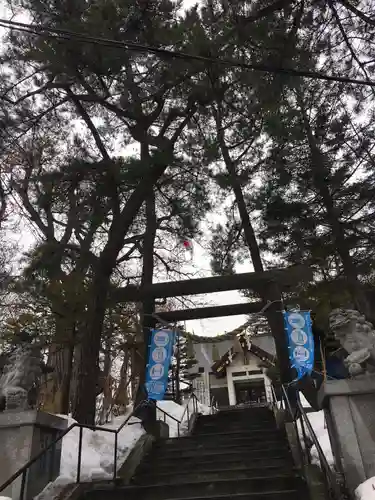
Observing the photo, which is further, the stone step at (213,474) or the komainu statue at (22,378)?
the stone step at (213,474)

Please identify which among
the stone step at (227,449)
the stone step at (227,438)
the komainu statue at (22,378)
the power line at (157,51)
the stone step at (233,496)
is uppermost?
the power line at (157,51)

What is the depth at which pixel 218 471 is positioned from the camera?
6.30 meters

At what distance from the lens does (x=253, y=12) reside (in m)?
5.81

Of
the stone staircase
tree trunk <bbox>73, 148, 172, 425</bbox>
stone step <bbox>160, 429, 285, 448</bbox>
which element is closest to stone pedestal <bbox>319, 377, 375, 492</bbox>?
the stone staircase

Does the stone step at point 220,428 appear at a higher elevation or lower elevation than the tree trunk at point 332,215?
lower

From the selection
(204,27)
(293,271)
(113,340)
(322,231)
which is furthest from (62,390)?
(204,27)

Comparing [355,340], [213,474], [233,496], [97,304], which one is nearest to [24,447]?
[233,496]

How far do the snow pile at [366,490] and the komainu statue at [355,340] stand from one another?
1216 mm

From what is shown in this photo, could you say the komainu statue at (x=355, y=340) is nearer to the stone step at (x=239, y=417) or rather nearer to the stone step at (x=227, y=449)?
the stone step at (x=227, y=449)

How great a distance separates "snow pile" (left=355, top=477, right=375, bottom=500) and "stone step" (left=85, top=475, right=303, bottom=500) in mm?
1493

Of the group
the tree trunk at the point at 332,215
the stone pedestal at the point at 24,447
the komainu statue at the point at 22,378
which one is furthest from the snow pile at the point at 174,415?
the komainu statue at the point at 22,378

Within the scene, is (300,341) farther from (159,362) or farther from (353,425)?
(353,425)

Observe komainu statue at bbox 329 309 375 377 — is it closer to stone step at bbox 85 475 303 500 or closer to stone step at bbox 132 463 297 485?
stone step at bbox 85 475 303 500

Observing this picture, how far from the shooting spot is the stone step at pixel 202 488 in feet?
18.0
